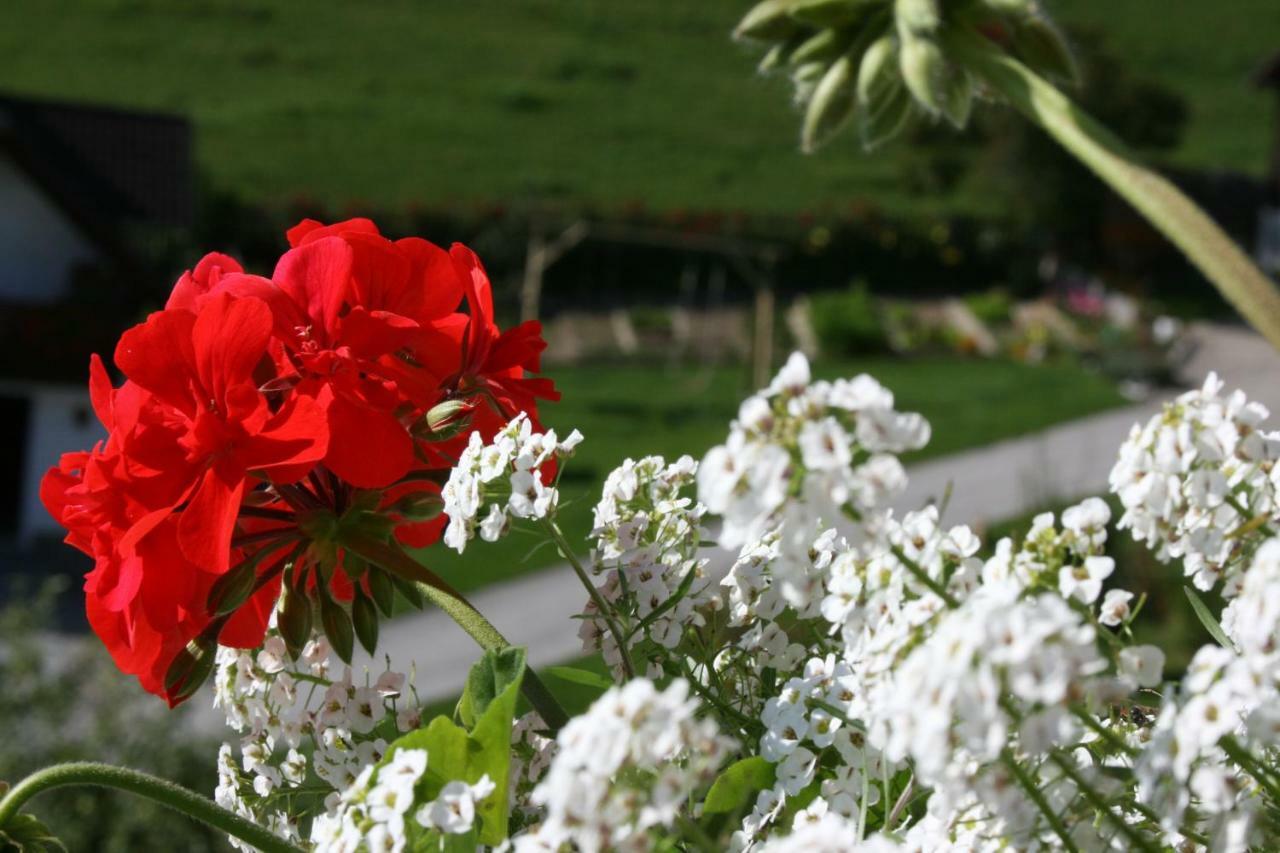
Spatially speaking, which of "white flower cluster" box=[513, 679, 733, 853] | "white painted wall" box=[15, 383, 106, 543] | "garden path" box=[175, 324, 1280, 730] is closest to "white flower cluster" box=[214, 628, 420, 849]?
"white flower cluster" box=[513, 679, 733, 853]

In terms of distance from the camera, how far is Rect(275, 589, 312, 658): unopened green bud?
79 cm

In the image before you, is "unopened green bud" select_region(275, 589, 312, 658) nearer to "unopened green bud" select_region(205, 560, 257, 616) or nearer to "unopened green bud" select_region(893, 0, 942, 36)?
"unopened green bud" select_region(205, 560, 257, 616)

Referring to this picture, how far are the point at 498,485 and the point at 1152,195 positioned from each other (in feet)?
1.21

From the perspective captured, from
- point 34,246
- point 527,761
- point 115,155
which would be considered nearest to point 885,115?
point 527,761

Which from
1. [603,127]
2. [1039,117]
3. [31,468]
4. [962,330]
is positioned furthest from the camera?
[603,127]

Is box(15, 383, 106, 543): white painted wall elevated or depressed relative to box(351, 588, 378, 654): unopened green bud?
depressed

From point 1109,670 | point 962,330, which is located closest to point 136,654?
point 1109,670

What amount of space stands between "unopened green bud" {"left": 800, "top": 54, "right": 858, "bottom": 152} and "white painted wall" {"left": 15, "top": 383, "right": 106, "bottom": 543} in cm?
1596

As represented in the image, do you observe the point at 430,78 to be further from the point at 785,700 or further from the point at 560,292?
the point at 785,700

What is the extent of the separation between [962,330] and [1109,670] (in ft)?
77.2

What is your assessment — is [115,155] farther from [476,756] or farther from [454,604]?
[476,756]

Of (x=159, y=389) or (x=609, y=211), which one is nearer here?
(x=159, y=389)

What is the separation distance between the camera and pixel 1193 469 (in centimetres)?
57

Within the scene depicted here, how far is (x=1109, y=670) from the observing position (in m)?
0.56
